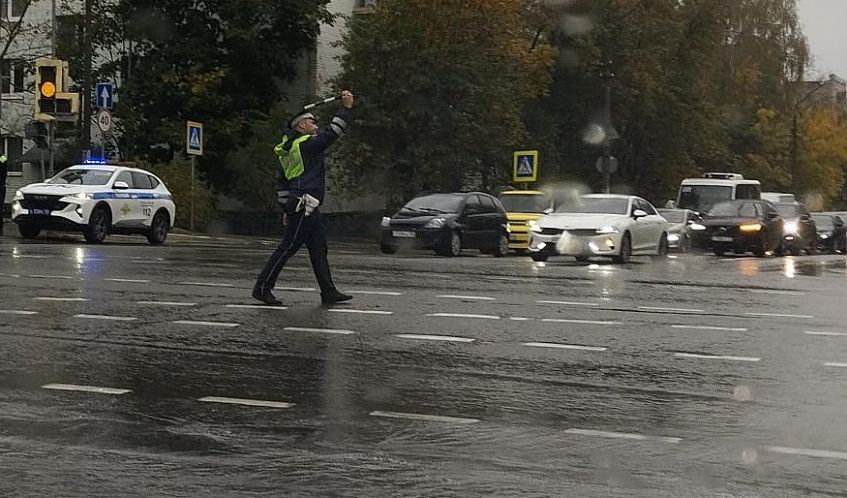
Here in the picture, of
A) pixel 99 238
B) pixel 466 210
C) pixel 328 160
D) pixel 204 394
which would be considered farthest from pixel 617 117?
pixel 204 394

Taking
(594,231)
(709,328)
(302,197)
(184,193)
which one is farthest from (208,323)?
(184,193)

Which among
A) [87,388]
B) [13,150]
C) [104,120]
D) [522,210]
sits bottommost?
[87,388]

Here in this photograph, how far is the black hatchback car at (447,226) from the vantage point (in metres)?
30.2

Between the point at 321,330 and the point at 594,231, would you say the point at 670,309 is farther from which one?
the point at 594,231

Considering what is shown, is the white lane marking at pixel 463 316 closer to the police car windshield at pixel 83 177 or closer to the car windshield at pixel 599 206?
the car windshield at pixel 599 206

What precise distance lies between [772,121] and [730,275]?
1992 inches

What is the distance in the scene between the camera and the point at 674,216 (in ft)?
131

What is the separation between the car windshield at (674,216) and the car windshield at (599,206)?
10.5m

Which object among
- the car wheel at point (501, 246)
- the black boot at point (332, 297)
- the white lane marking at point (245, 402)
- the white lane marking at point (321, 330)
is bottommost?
the car wheel at point (501, 246)

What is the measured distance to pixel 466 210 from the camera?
3136 centimetres

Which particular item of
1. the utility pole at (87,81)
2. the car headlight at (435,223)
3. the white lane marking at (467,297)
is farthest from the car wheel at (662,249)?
the white lane marking at (467,297)

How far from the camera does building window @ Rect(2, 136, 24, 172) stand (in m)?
61.4

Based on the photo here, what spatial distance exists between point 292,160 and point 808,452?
7505mm

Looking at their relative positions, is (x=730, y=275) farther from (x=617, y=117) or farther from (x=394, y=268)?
(x=617, y=117)
